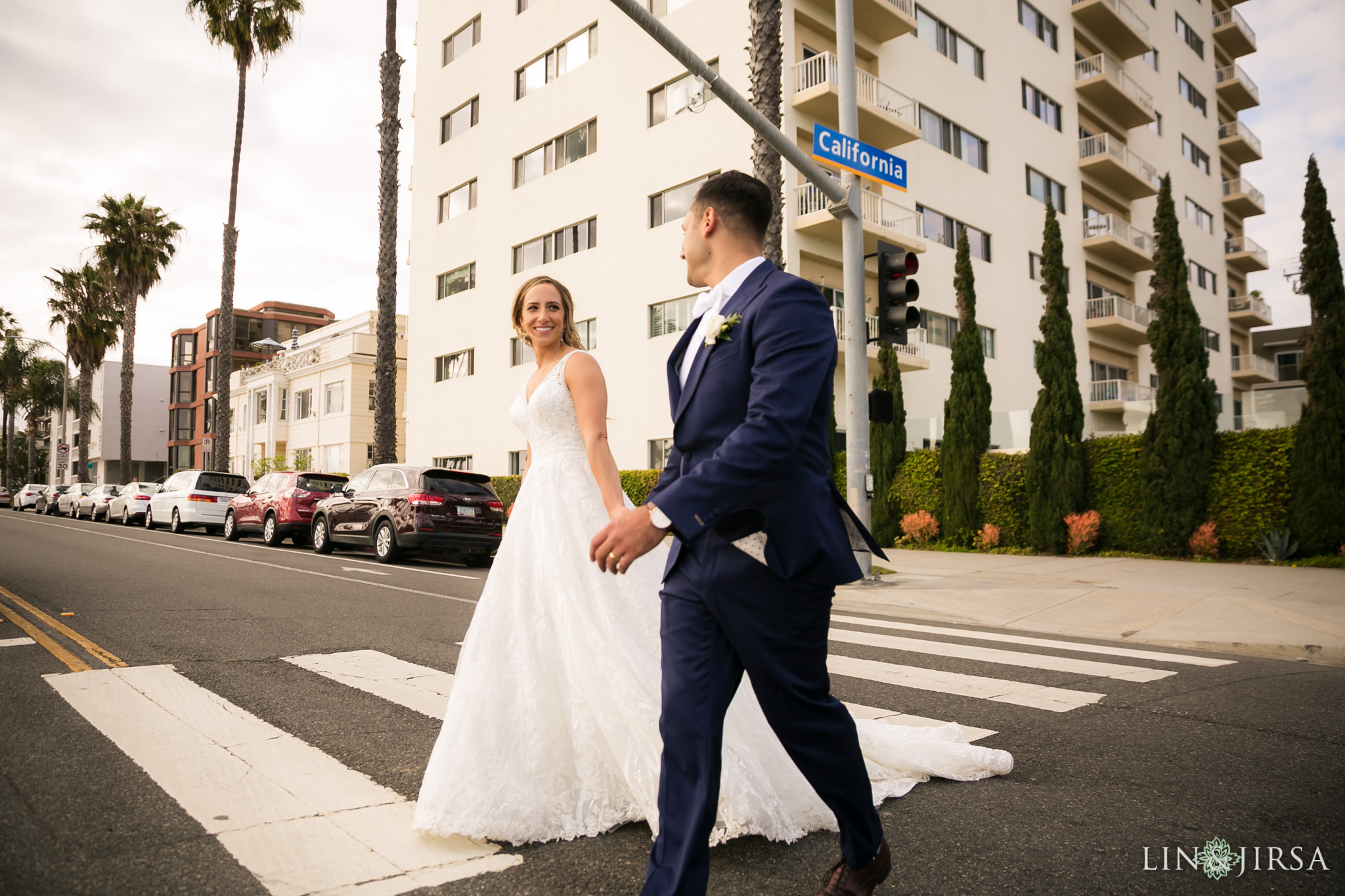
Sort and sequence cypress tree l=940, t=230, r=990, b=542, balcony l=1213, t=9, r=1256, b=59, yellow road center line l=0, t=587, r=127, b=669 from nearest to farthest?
1. yellow road center line l=0, t=587, r=127, b=669
2. cypress tree l=940, t=230, r=990, b=542
3. balcony l=1213, t=9, r=1256, b=59

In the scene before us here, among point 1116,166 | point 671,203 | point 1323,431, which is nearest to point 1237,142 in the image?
point 1116,166

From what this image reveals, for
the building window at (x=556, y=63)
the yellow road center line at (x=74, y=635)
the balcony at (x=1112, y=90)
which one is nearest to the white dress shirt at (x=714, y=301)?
the yellow road center line at (x=74, y=635)

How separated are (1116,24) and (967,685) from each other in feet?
117

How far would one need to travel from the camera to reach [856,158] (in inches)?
423

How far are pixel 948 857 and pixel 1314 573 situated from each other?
37.7 ft

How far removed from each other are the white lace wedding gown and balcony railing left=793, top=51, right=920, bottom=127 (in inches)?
791

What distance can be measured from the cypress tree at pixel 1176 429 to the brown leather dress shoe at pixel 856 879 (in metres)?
14.2

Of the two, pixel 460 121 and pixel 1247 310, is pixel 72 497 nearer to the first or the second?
pixel 460 121

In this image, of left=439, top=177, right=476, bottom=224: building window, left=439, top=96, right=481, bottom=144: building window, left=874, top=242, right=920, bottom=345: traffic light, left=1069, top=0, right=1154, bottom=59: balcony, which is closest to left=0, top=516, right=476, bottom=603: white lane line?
left=874, top=242, right=920, bottom=345: traffic light

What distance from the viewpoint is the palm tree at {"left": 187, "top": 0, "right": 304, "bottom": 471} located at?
93.7 ft

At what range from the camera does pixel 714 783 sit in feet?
7.38

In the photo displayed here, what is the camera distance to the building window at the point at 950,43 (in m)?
25.7

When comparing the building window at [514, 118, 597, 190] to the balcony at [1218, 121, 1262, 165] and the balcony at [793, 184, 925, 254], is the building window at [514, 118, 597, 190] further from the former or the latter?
the balcony at [1218, 121, 1262, 165]

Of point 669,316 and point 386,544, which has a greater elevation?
point 669,316
